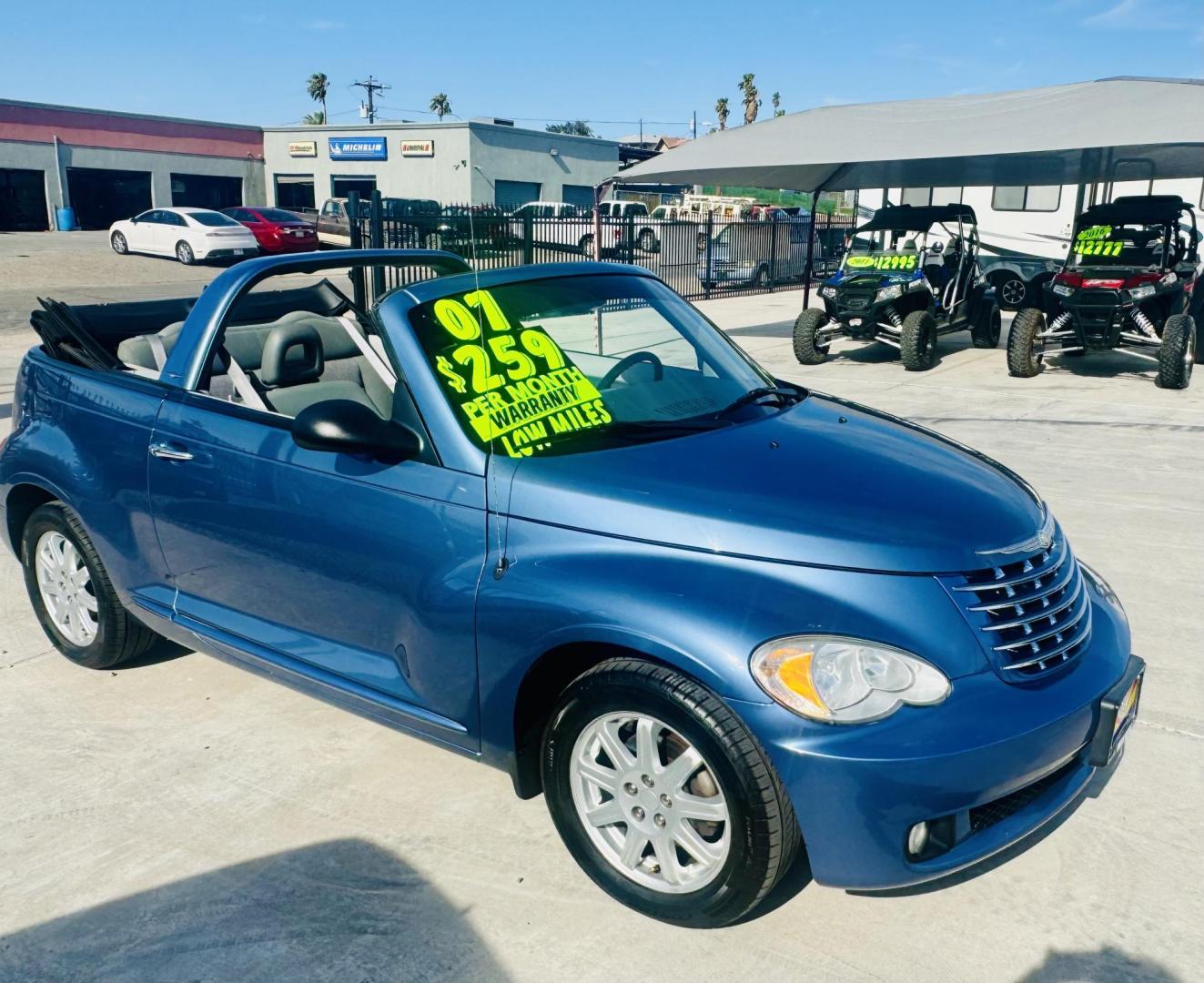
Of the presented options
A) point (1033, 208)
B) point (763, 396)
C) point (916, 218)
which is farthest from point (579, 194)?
point (763, 396)

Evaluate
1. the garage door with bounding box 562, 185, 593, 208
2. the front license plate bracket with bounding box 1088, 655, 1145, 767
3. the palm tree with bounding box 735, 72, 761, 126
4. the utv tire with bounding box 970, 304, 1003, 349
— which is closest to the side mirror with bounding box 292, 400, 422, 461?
the front license plate bracket with bounding box 1088, 655, 1145, 767

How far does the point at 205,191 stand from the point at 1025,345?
46000mm

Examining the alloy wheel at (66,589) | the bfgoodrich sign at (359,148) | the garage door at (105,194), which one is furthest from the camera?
the bfgoodrich sign at (359,148)

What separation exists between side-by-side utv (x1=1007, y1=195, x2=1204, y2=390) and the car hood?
31.5 feet

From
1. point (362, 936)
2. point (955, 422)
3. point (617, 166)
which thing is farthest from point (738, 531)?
point (617, 166)

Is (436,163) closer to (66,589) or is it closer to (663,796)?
(66,589)

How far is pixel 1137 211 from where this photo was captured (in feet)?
40.9

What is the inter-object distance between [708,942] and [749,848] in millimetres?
369

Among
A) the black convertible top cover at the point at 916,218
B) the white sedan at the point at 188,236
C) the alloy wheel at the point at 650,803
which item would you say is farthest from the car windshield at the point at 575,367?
the white sedan at the point at 188,236

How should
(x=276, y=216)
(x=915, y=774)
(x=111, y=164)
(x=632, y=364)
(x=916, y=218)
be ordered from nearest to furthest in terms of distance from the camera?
(x=915, y=774) < (x=632, y=364) < (x=916, y=218) < (x=276, y=216) < (x=111, y=164)

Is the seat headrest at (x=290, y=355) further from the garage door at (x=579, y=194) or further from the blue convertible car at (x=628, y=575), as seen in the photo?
the garage door at (x=579, y=194)

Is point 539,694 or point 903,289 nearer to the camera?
point 539,694

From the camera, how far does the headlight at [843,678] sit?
7.80 ft

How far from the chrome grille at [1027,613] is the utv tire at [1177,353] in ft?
30.9
